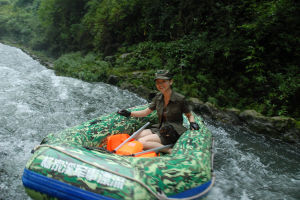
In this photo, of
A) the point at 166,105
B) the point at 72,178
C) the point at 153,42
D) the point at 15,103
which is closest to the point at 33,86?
the point at 15,103

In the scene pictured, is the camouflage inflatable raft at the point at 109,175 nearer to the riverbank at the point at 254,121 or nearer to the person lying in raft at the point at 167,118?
the person lying in raft at the point at 167,118

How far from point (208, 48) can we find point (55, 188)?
6637 millimetres

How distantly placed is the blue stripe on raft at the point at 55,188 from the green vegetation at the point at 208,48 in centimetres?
497

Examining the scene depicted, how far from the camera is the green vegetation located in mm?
6047

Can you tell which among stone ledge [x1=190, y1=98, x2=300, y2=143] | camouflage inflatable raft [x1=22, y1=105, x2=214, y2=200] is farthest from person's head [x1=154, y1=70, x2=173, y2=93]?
stone ledge [x1=190, y1=98, x2=300, y2=143]

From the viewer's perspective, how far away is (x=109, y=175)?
203 cm

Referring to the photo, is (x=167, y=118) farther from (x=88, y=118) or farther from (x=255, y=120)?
(x=255, y=120)

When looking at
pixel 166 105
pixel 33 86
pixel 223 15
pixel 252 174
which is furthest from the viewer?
pixel 223 15

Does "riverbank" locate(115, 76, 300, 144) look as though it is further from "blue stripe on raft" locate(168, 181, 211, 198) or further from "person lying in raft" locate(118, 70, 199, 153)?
"blue stripe on raft" locate(168, 181, 211, 198)

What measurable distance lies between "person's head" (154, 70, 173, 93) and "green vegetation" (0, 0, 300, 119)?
146 inches

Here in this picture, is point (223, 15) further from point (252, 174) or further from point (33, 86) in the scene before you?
point (33, 86)

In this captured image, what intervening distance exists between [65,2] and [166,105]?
1646cm

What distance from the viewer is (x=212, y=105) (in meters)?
6.36

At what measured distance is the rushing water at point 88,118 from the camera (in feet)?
10.7
